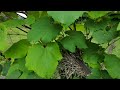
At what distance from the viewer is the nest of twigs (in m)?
1.17

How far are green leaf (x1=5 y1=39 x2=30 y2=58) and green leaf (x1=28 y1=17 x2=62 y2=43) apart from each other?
Answer: 3.6 inches

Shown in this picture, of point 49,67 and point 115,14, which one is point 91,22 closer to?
point 115,14

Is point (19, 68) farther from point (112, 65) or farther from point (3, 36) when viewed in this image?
point (112, 65)

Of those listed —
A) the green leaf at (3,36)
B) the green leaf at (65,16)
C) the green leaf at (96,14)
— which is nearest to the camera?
the green leaf at (65,16)

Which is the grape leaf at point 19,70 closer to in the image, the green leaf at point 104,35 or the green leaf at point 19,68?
the green leaf at point 19,68

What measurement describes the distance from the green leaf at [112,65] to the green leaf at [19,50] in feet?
1.13

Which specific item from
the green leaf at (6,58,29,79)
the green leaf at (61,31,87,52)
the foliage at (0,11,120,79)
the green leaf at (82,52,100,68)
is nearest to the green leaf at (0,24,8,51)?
the foliage at (0,11,120,79)

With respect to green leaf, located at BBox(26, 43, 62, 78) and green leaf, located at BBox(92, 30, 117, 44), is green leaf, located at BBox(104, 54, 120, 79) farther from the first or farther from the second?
green leaf, located at BBox(26, 43, 62, 78)

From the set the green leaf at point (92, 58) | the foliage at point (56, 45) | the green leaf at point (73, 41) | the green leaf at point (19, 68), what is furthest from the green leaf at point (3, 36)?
the green leaf at point (92, 58)

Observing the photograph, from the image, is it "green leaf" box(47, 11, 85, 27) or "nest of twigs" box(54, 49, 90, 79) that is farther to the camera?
"nest of twigs" box(54, 49, 90, 79)

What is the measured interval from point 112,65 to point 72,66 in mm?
173

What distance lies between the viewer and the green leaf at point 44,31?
1.06m
